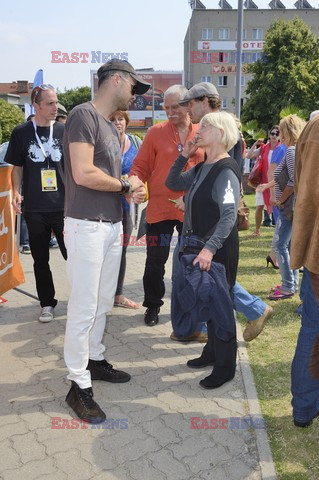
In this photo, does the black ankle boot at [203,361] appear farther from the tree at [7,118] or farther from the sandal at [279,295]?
the tree at [7,118]

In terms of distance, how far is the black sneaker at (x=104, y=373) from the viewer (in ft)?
12.0

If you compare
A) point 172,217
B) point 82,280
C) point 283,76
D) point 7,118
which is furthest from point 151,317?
point 283,76

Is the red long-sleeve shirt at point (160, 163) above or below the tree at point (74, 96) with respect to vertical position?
below

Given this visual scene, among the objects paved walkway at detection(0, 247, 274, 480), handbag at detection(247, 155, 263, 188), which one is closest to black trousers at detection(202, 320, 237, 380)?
paved walkway at detection(0, 247, 274, 480)

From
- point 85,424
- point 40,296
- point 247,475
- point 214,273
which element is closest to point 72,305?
point 85,424

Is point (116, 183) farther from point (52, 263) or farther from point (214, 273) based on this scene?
point (52, 263)

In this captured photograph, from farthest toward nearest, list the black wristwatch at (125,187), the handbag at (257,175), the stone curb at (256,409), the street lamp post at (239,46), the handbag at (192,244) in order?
the street lamp post at (239,46), the handbag at (257,175), the handbag at (192,244), the black wristwatch at (125,187), the stone curb at (256,409)

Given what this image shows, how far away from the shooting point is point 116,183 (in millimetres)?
3072

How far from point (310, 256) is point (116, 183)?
4.16 feet

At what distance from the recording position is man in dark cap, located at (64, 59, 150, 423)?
2.90m

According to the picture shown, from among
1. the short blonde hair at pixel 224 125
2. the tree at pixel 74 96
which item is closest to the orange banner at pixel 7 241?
the short blonde hair at pixel 224 125

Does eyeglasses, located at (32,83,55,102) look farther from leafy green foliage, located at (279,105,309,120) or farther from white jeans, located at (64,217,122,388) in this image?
leafy green foliage, located at (279,105,309,120)

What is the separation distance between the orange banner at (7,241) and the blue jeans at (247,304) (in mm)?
2429

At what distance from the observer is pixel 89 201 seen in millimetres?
3035
